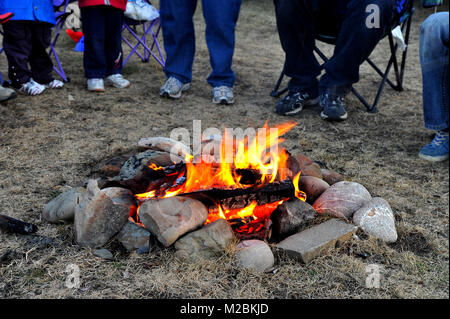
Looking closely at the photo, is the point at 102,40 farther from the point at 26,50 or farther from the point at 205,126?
the point at 205,126

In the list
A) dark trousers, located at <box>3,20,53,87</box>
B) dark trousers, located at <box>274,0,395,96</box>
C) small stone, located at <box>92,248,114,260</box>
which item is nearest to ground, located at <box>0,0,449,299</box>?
small stone, located at <box>92,248,114,260</box>

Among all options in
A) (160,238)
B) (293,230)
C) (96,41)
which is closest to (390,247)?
(293,230)

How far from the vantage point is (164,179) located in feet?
7.44

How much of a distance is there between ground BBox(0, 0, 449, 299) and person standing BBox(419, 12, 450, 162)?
0.14m

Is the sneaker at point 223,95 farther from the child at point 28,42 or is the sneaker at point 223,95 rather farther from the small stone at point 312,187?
the small stone at point 312,187

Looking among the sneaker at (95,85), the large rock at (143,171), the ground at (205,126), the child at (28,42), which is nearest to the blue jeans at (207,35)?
the ground at (205,126)

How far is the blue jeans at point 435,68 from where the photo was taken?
2.84m

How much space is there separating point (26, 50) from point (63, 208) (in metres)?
2.53

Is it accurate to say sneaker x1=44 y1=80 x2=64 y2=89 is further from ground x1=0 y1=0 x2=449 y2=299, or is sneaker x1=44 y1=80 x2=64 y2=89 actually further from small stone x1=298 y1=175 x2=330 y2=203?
small stone x1=298 y1=175 x2=330 y2=203

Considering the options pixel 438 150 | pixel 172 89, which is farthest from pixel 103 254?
pixel 172 89

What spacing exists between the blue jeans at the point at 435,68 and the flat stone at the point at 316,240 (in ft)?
4.76

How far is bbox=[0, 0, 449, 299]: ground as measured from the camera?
174 cm

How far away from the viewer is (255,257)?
1.85 metres

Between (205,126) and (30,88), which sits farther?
(30,88)
